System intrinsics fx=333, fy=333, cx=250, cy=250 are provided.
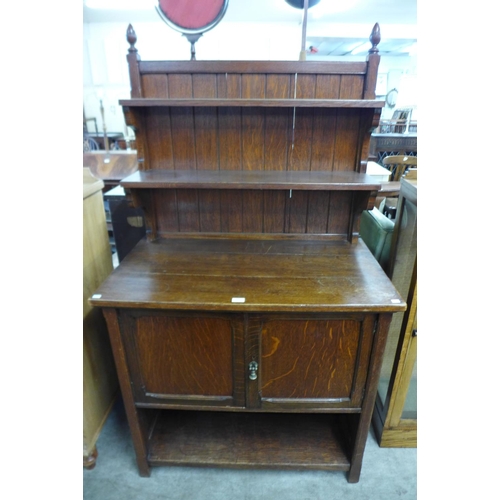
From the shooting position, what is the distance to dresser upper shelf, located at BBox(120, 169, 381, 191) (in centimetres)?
123

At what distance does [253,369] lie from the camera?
3.90 ft

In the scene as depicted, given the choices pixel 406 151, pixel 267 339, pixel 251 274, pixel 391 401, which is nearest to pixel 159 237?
pixel 251 274

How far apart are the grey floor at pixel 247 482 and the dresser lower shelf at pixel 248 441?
0.08 metres

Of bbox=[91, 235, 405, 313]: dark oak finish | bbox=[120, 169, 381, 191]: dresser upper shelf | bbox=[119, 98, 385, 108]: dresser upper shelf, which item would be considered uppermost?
bbox=[119, 98, 385, 108]: dresser upper shelf

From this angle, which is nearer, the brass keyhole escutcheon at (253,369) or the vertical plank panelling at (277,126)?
the brass keyhole escutcheon at (253,369)

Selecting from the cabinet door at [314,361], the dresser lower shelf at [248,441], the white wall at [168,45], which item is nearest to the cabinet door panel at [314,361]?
the cabinet door at [314,361]

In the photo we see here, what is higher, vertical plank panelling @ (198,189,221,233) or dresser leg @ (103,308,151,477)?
vertical plank panelling @ (198,189,221,233)

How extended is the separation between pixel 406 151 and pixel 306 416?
4.41m

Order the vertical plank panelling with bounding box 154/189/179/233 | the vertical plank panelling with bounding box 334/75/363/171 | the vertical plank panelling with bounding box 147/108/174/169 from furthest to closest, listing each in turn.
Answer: the vertical plank panelling with bounding box 154/189/179/233, the vertical plank panelling with bounding box 147/108/174/169, the vertical plank panelling with bounding box 334/75/363/171

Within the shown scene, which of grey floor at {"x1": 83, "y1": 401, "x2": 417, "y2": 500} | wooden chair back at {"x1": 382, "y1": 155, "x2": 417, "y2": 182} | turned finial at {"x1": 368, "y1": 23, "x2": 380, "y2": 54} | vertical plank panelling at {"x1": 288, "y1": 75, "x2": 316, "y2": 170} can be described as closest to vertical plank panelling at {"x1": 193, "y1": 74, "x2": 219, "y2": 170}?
vertical plank panelling at {"x1": 288, "y1": 75, "x2": 316, "y2": 170}

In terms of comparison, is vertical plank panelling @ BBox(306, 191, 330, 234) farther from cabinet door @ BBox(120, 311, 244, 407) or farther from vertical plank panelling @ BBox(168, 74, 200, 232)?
cabinet door @ BBox(120, 311, 244, 407)

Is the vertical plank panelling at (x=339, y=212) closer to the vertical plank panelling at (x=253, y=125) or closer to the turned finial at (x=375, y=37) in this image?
the vertical plank panelling at (x=253, y=125)

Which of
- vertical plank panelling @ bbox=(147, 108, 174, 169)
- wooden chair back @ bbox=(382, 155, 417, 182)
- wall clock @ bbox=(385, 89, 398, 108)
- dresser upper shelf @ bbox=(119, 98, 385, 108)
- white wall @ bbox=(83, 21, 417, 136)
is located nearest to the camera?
dresser upper shelf @ bbox=(119, 98, 385, 108)

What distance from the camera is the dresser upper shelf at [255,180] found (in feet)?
4.04
